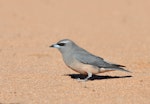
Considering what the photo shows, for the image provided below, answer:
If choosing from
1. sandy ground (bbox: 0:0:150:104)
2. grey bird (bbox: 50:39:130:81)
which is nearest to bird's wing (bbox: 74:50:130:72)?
grey bird (bbox: 50:39:130:81)

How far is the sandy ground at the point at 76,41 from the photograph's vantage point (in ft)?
33.5

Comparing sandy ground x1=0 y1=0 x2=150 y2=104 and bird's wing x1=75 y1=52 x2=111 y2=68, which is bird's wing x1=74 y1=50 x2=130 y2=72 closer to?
bird's wing x1=75 y1=52 x2=111 y2=68

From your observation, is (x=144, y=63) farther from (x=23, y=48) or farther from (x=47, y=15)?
(x=47, y=15)

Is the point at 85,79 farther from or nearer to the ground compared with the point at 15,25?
nearer to the ground

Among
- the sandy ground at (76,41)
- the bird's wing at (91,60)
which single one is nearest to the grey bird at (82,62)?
the bird's wing at (91,60)

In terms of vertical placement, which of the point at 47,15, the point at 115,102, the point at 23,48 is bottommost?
the point at 115,102

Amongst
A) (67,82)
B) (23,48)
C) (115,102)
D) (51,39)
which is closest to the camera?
(115,102)

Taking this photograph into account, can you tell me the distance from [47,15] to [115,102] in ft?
46.0

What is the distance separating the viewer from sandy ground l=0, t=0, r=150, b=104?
10221 millimetres

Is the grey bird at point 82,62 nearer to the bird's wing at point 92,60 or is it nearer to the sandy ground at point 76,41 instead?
the bird's wing at point 92,60

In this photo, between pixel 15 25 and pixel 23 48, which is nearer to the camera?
pixel 23 48

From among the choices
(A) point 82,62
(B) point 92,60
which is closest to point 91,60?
(B) point 92,60

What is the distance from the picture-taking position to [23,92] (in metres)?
10.3

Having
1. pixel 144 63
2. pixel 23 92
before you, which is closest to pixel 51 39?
pixel 144 63
